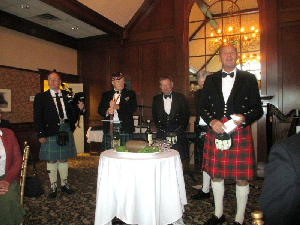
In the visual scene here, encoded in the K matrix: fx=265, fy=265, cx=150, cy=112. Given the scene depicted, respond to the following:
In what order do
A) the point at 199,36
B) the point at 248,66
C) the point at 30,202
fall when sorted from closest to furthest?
the point at 30,202
the point at 199,36
the point at 248,66

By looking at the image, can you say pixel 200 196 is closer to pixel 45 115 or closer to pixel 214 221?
pixel 214 221

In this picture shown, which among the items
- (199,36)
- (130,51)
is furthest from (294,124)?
(130,51)

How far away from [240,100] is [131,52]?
4843 mm

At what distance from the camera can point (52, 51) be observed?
664 centimetres

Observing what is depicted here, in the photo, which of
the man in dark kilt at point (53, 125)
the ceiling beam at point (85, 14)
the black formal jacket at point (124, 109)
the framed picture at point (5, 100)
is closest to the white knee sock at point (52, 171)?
the man in dark kilt at point (53, 125)

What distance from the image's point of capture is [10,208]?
1.81m

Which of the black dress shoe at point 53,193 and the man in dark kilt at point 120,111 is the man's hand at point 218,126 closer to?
the man in dark kilt at point 120,111

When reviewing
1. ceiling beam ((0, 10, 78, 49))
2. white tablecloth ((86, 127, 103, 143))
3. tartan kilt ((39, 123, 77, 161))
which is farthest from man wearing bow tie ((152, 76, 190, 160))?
ceiling beam ((0, 10, 78, 49))

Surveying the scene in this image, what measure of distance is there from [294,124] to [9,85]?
5.24 metres

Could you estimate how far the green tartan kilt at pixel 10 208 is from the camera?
5.82 feet

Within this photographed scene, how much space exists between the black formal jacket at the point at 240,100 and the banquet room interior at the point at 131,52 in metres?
1.80

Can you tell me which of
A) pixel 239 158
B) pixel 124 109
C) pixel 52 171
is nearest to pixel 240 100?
pixel 239 158

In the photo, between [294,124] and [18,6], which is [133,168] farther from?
[18,6]

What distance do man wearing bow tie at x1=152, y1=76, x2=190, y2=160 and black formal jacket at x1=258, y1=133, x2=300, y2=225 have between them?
253cm
